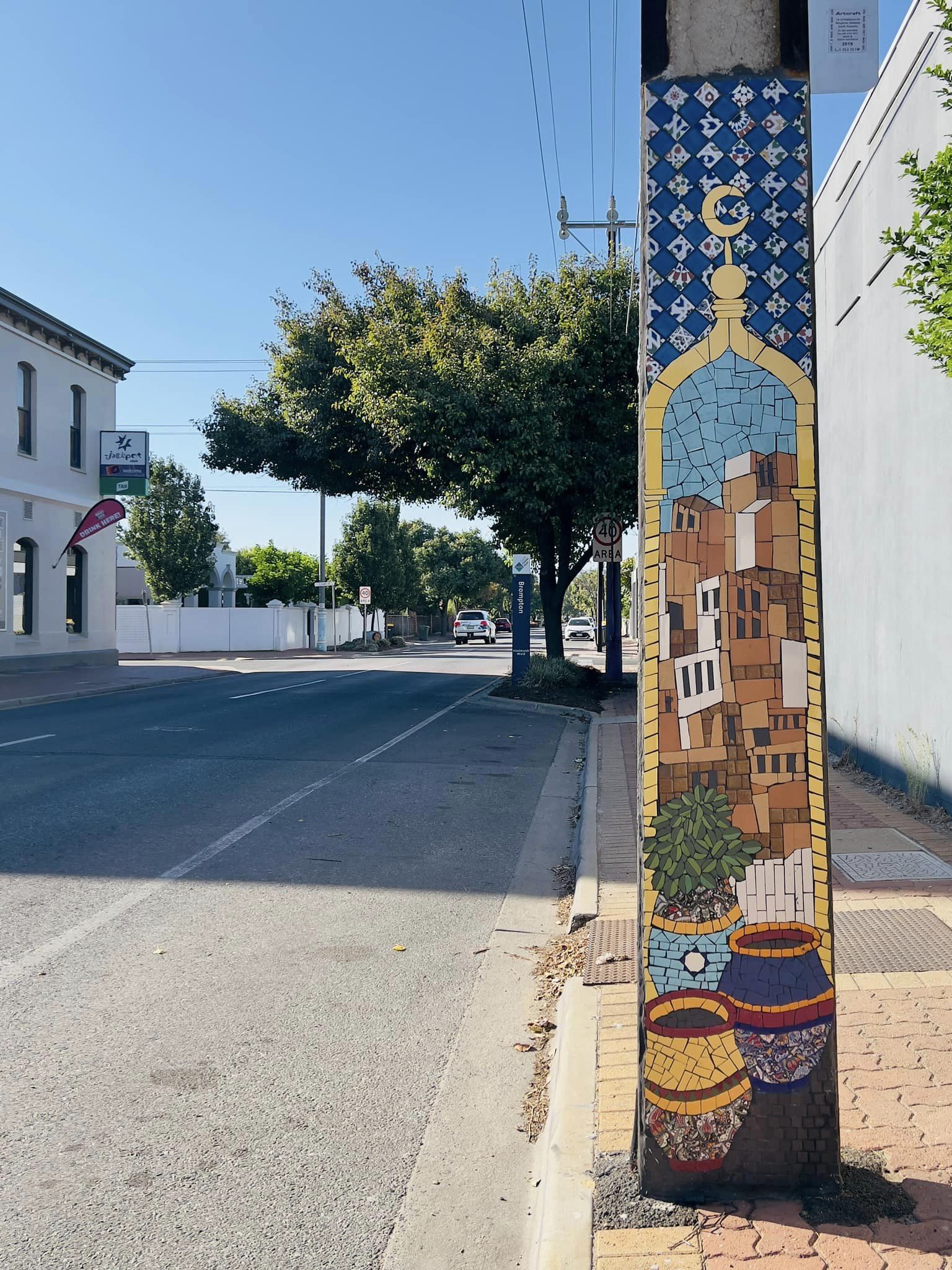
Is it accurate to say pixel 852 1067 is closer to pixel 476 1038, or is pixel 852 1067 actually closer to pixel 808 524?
pixel 476 1038

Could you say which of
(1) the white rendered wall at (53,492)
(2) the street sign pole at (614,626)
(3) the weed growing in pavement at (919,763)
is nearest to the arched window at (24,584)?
(1) the white rendered wall at (53,492)

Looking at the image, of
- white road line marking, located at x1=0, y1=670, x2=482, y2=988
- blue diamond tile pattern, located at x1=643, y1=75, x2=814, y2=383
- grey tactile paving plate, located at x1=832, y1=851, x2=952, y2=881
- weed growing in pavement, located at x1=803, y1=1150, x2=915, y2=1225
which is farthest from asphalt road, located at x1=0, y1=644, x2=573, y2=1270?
blue diamond tile pattern, located at x1=643, y1=75, x2=814, y2=383

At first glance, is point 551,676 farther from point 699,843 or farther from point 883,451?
point 699,843

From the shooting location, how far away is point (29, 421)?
2758 cm

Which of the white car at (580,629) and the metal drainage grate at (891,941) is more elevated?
the white car at (580,629)

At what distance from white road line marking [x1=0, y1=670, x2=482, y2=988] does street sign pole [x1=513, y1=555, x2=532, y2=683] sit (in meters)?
11.5

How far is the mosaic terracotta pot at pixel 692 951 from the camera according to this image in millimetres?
3020

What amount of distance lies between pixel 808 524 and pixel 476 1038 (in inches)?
112

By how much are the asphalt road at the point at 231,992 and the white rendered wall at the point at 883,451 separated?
346 centimetres

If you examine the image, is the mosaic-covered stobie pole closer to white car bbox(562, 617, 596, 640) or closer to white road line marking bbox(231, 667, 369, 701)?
white road line marking bbox(231, 667, 369, 701)

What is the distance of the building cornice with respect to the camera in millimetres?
26078

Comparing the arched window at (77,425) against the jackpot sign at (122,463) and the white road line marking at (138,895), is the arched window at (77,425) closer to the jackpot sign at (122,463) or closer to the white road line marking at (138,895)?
the jackpot sign at (122,463)

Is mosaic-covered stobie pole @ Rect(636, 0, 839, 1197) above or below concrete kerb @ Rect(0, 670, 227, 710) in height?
above

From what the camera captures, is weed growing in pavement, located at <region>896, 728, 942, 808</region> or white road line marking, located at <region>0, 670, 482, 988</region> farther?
weed growing in pavement, located at <region>896, 728, 942, 808</region>
